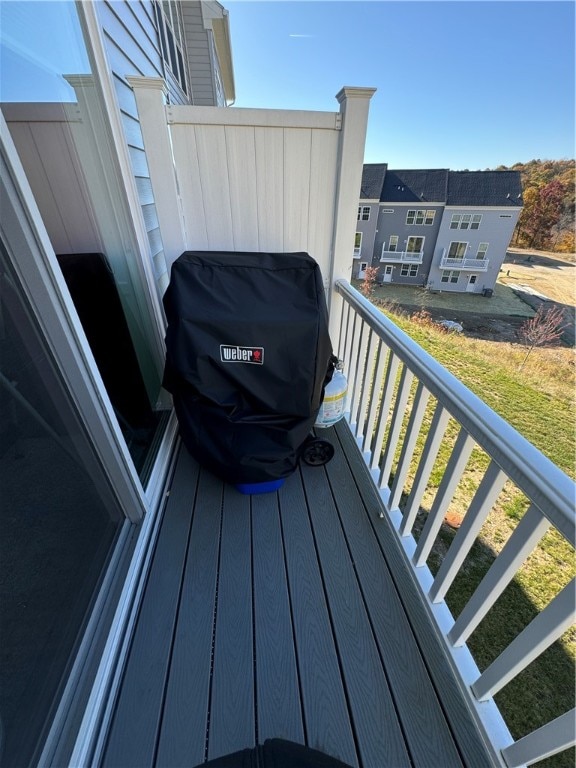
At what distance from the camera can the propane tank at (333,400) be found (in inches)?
69.6

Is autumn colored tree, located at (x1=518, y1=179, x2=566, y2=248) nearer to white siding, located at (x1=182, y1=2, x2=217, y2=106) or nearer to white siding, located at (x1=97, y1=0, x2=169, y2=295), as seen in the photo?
white siding, located at (x1=182, y1=2, x2=217, y2=106)

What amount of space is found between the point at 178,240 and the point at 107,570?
1.65 metres

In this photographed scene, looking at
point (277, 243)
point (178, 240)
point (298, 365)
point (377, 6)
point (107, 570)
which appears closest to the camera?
point (107, 570)

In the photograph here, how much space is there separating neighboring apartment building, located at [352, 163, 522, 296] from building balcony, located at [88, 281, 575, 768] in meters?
16.6

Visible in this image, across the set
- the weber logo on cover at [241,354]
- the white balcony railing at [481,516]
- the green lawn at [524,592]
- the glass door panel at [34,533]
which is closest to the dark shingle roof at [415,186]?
the green lawn at [524,592]

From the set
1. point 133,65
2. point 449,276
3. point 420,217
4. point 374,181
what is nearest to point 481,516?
point 133,65

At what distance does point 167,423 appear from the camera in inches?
74.5

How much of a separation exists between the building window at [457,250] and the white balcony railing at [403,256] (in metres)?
1.37

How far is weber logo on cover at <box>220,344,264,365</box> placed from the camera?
4.38 ft

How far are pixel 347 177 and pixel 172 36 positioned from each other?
12.1 feet

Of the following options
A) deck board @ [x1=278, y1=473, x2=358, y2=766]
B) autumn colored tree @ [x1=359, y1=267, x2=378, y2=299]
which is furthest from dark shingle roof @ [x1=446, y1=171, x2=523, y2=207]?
deck board @ [x1=278, y1=473, x2=358, y2=766]

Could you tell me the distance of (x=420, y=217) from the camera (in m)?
15.7

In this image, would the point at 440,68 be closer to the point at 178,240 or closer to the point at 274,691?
the point at 178,240

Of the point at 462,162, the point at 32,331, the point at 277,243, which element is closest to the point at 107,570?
the point at 32,331
